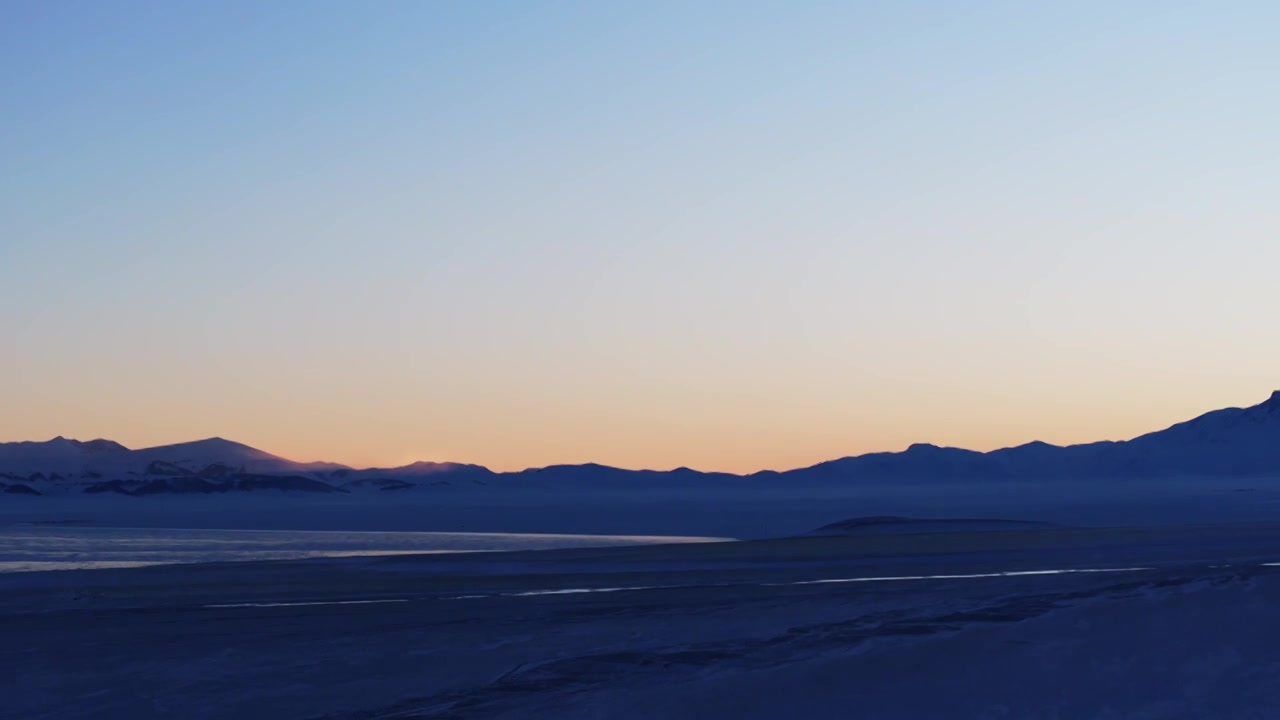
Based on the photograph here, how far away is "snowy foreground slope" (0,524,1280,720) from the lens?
1412 cm

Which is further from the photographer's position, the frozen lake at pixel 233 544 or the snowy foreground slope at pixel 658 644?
the frozen lake at pixel 233 544

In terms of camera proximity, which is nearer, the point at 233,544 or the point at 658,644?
the point at 658,644

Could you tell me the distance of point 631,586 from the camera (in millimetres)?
26375

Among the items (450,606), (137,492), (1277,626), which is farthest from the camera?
(137,492)

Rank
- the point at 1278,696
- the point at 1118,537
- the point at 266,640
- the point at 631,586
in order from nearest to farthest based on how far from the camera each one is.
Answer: the point at 1278,696 → the point at 266,640 → the point at 631,586 → the point at 1118,537

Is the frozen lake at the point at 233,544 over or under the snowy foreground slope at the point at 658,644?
over

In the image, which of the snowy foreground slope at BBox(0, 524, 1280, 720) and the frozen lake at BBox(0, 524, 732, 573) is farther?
the frozen lake at BBox(0, 524, 732, 573)

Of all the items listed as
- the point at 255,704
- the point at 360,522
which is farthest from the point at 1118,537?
the point at 360,522

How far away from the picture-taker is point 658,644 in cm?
1811

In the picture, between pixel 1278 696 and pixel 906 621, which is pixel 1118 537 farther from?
pixel 1278 696

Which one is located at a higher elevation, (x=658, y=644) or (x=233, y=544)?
(x=233, y=544)

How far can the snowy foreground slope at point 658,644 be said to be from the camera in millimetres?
14117

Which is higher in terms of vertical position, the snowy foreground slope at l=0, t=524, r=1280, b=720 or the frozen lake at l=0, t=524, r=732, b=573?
the frozen lake at l=0, t=524, r=732, b=573

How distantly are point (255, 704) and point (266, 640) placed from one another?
4.50m
